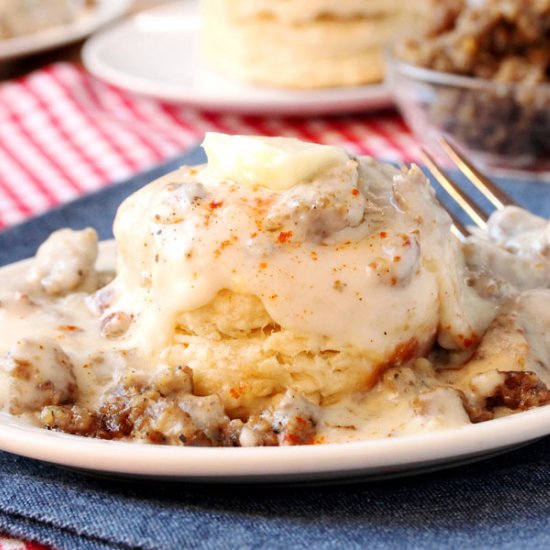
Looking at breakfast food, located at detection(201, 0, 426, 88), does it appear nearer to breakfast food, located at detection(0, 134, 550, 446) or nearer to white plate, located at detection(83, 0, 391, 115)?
white plate, located at detection(83, 0, 391, 115)

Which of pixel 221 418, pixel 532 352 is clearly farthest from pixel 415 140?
pixel 221 418

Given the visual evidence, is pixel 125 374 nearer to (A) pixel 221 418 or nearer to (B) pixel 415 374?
(A) pixel 221 418

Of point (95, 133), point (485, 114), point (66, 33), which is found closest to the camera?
point (485, 114)

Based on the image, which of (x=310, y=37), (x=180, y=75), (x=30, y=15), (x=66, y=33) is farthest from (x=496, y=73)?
(x=30, y=15)

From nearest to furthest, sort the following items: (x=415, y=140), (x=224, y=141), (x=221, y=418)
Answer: (x=221, y=418), (x=224, y=141), (x=415, y=140)

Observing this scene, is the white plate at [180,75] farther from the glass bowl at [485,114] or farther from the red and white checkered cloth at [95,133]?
the glass bowl at [485,114]

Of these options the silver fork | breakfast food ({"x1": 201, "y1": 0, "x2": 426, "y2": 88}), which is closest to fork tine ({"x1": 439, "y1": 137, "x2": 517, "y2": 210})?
the silver fork

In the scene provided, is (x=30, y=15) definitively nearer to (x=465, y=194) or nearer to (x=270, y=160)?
(x=465, y=194)
